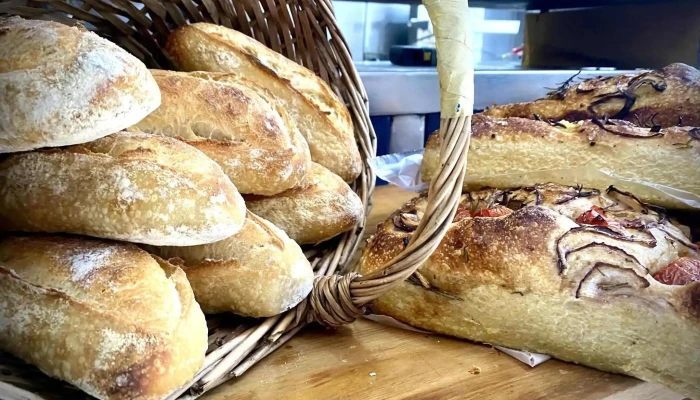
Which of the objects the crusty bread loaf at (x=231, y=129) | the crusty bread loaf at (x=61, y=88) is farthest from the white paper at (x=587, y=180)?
the crusty bread loaf at (x=61, y=88)

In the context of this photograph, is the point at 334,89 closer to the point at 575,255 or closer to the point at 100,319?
the point at 575,255

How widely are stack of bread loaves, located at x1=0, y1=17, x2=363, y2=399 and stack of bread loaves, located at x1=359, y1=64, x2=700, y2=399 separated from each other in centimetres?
20

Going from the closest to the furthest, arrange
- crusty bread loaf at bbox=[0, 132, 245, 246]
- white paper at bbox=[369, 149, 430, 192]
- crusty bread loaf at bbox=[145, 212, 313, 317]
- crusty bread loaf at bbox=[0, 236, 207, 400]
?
crusty bread loaf at bbox=[0, 236, 207, 400]
crusty bread loaf at bbox=[0, 132, 245, 246]
crusty bread loaf at bbox=[145, 212, 313, 317]
white paper at bbox=[369, 149, 430, 192]

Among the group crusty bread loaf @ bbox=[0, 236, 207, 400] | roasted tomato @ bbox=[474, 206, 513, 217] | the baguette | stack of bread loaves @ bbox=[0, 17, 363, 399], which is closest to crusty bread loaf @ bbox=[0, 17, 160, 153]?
stack of bread loaves @ bbox=[0, 17, 363, 399]

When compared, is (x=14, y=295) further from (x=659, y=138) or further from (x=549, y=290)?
(x=659, y=138)

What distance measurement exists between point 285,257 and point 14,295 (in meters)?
0.32

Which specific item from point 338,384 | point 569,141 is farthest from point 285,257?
point 569,141

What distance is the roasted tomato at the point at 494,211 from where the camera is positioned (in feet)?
3.10

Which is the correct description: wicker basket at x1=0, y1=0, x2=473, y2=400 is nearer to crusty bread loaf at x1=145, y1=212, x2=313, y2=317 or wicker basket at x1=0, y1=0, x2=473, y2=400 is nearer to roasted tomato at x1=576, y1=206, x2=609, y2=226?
crusty bread loaf at x1=145, y1=212, x2=313, y2=317

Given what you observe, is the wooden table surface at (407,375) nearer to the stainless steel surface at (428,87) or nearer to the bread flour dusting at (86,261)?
the bread flour dusting at (86,261)

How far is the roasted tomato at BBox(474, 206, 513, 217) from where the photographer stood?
0.94 metres

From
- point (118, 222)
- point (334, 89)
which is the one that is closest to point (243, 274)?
point (118, 222)

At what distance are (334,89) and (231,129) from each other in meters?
0.42

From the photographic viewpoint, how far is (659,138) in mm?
1056
